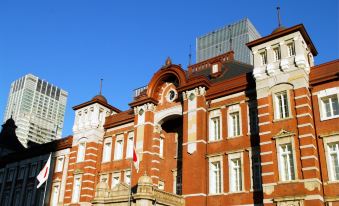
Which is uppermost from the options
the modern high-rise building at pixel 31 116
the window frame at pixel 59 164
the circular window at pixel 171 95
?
the modern high-rise building at pixel 31 116

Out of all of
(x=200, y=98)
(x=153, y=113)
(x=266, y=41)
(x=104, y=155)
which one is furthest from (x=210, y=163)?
(x=104, y=155)

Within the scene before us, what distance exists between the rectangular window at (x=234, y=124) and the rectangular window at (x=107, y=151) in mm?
12812

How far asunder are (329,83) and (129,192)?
48.7 feet

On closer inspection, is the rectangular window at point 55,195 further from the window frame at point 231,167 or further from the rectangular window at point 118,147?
the window frame at point 231,167

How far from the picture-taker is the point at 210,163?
2808cm

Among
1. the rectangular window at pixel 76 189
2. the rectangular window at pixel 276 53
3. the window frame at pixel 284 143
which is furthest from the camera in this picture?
the rectangular window at pixel 76 189

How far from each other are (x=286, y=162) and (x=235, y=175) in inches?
169

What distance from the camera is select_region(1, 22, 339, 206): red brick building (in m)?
23.4

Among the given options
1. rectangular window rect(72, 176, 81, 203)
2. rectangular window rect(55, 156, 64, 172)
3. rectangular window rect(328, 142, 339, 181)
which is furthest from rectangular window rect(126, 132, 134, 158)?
rectangular window rect(328, 142, 339, 181)

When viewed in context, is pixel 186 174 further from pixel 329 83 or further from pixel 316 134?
pixel 329 83

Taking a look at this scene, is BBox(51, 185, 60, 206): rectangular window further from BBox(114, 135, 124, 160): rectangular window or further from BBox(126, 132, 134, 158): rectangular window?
BBox(126, 132, 134, 158): rectangular window

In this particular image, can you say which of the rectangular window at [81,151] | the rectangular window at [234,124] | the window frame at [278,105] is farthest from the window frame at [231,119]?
the rectangular window at [81,151]

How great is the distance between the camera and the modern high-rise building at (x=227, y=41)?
125912 millimetres

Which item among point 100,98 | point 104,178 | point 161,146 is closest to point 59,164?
point 104,178
